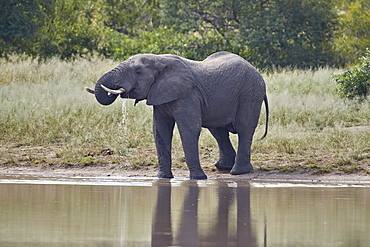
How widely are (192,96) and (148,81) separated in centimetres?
63

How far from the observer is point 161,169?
1095 cm

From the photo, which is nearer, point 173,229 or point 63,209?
point 173,229

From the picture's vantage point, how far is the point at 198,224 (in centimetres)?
678

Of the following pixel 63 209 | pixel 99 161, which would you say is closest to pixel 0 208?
pixel 63 209

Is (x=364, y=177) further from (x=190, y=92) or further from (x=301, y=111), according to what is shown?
(x=301, y=111)

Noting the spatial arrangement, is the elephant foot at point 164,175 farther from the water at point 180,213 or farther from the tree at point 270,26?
the tree at point 270,26

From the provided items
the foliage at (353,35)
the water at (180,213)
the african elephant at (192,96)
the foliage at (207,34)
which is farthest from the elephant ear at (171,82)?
the foliage at (353,35)

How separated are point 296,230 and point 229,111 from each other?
4843mm

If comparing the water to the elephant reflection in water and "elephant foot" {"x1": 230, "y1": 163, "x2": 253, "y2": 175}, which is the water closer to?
the elephant reflection in water

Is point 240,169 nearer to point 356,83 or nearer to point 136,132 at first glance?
point 136,132

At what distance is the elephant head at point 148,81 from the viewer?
10.5 meters

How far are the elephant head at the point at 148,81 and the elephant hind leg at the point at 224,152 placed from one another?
1.24 metres

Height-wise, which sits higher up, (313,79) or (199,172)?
(313,79)

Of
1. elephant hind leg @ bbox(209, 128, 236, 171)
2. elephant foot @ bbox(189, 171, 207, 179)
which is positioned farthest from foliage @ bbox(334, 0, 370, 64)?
elephant foot @ bbox(189, 171, 207, 179)
